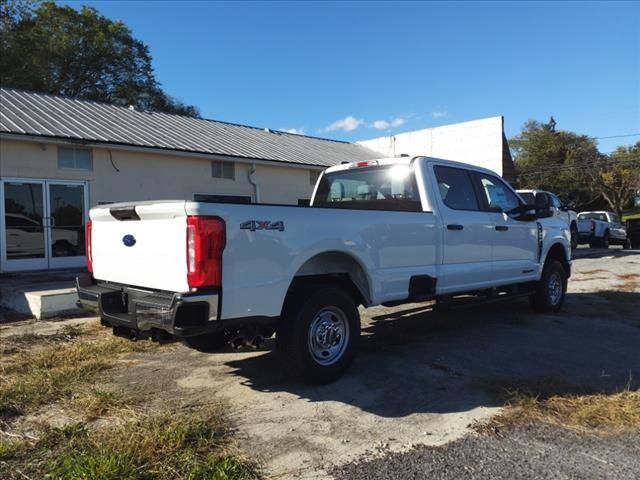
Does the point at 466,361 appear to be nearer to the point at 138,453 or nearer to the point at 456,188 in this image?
the point at 456,188

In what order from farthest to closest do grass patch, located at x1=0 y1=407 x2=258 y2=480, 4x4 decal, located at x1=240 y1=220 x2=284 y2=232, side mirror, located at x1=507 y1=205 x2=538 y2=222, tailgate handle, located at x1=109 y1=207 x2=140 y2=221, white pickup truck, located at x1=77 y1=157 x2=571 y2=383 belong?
side mirror, located at x1=507 y1=205 x2=538 y2=222
tailgate handle, located at x1=109 y1=207 x2=140 y2=221
4x4 decal, located at x1=240 y1=220 x2=284 y2=232
white pickup truck, located at x1=77 y1=157 x2=571 y2=383
grass patch, located at x1=0 y1=407 x2=258 y2=480

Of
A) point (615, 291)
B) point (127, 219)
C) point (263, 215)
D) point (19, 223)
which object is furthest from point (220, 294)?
point (19, 223)

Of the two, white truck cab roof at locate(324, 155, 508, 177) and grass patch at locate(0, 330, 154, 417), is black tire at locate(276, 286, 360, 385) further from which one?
white truck cab roof at locate(324, 155, 508, 177)

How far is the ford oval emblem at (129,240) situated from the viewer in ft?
14.4

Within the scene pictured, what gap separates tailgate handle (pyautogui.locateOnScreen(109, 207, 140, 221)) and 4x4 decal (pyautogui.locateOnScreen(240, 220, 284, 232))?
3.25 feet

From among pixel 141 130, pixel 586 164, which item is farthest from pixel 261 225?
pixel 586 164

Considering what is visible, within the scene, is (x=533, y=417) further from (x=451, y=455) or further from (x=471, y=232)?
(x=471, y=232)

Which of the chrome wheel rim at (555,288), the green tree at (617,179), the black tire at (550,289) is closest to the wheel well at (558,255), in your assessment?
the black tire at (550,289)

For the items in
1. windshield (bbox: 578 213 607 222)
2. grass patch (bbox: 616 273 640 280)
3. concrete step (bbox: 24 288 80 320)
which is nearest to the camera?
concrete step (bbox: 24 288 80 320)

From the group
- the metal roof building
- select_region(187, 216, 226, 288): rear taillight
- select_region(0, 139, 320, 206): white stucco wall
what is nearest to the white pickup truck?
select_region(187, 216, 226, 288): rear taillight

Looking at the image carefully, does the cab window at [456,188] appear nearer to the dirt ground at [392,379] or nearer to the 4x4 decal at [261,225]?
the dirt ground at [392,379]

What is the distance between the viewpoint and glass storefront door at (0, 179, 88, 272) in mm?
11948

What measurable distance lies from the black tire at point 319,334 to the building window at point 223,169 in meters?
12.1

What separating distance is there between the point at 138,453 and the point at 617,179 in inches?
2331
